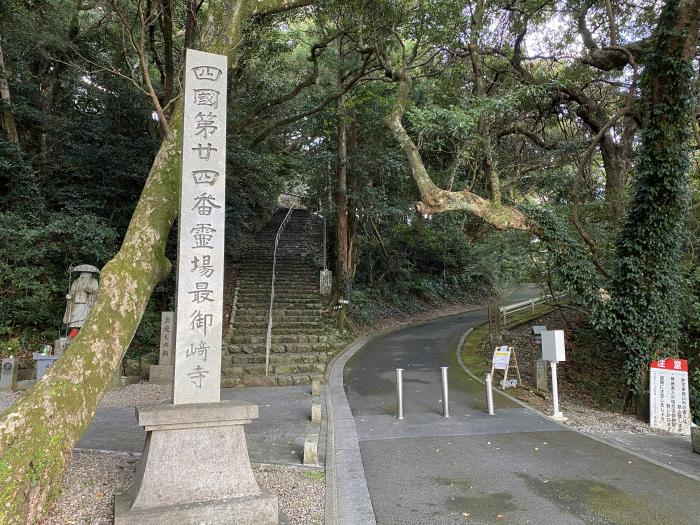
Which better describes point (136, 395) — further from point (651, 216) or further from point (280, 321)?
point (651, 216)

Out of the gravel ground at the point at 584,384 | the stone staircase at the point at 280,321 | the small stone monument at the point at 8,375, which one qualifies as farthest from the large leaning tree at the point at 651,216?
the small stone monument at the point at 8,375

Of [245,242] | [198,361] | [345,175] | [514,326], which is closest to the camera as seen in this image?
[198,361]

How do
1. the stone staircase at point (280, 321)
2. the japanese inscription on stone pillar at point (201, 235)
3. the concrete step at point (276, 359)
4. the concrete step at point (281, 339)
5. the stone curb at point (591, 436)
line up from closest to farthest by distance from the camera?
the japanese inscription on stone pillar at point (201, 235) < the stone curb at point (591, 436) < the stone staircase at point (280, 321) < the concrete step at point (276, 359) < the concrete step at point (281, 339)

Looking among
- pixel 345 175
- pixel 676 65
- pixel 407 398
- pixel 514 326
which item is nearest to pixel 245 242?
pixel 345 175

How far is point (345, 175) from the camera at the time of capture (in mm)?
14359

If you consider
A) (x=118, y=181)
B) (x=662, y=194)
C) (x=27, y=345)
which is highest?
(x=118, y=181)

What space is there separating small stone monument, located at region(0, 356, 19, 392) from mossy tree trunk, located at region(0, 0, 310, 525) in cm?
638

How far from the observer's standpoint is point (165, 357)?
402 inches

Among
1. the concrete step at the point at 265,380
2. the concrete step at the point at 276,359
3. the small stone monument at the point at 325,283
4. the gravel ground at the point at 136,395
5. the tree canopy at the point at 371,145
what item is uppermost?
the tree canopy at the point at 371,145

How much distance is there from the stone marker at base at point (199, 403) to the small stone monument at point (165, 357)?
6545 millimetres

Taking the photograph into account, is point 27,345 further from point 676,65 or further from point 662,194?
point 676,65

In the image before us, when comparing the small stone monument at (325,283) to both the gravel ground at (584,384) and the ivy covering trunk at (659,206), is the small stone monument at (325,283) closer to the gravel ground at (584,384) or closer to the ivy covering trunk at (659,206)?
the gravel ground at (584,384)

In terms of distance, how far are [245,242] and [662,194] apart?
16384mm

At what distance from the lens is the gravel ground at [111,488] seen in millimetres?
3809
